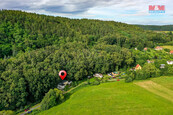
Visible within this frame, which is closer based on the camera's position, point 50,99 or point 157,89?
point 50,99

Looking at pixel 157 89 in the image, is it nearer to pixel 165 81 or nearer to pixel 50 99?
pixel 165 81

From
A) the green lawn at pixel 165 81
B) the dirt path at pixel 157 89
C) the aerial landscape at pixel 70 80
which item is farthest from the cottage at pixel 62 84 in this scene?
the green lawn at pixel 165 81

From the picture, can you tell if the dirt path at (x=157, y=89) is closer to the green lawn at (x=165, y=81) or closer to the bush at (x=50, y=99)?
the green lawn at (x=165, y=81)

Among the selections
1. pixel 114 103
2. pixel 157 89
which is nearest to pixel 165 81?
pixel 157 89

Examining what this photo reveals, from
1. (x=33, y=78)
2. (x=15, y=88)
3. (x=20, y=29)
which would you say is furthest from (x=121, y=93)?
(x=20, y=29)

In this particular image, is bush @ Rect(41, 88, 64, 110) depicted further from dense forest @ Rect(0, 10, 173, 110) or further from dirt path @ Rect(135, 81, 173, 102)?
dirt path @ Rect(135, 81, 173, 102)

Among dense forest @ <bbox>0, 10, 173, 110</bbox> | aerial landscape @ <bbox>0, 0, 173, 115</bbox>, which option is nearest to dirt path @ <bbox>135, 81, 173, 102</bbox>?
aerial landscape @ <bbox>0, 0, 173, 115</bbox>

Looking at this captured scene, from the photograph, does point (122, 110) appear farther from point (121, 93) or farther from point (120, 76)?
point (120, 76)
